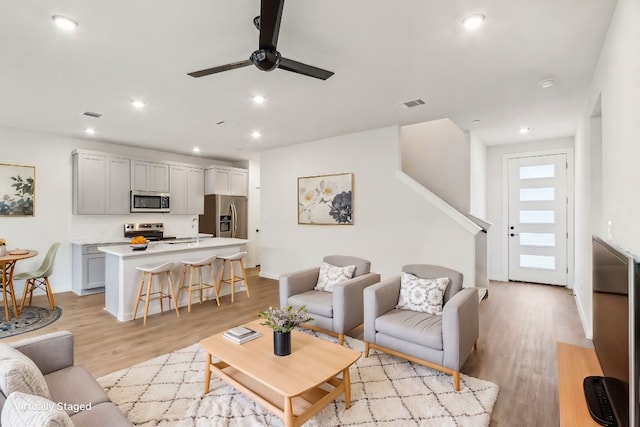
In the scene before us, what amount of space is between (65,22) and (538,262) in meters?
7.43

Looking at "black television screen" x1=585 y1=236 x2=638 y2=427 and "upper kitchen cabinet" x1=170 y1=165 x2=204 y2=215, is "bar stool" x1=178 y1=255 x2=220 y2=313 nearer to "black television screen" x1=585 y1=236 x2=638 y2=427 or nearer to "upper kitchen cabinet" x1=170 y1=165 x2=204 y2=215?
"upper kitchen cabinet" x1=170 y1=165 x2=204 y2=215

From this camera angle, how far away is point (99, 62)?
2.85 m

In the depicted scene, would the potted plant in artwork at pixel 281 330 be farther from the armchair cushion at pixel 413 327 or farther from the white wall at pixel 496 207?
the white wall at pixel 496 207

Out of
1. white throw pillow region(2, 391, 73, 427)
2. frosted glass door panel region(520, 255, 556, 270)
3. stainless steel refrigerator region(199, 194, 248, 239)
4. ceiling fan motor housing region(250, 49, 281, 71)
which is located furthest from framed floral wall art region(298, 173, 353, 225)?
white throw pillow region(2, 391, 73, 427)

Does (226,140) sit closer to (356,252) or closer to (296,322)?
(356,252)

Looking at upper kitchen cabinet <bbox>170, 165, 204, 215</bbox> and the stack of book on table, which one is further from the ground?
upper kitchen cabinet <bbox>170, 165, 204, 215</bbox>

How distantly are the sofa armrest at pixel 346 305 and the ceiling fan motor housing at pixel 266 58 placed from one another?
210cm

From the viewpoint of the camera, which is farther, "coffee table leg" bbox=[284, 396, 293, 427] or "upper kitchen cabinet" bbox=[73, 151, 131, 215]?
"upper kitchen cabinet" bbox=[73, 151, 131, 215]

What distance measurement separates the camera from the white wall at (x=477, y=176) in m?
5.35

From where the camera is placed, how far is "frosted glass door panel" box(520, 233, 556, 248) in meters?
6.00

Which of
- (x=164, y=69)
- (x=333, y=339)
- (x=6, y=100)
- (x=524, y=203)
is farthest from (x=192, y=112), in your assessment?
(x=524, y=203)

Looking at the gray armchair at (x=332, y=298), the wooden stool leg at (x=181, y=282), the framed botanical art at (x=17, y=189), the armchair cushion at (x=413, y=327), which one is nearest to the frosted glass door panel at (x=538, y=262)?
the gray armchair at (x=332, y=298)

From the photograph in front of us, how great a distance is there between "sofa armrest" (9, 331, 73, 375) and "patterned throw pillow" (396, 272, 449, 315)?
264 cm

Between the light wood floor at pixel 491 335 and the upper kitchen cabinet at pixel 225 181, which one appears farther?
the upper kitchen cabinet at pixel 225 181
